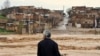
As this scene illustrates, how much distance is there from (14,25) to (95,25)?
2083cm

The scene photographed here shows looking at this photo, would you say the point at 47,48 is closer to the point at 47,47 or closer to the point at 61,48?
the point at 47,47

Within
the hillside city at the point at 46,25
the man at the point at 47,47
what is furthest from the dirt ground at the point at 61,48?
the man at the point at 47,47

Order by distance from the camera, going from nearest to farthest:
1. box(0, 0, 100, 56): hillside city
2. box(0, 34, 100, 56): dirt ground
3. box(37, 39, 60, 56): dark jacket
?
box(37, 39, 60, 56): dark jacket → box(0, 34, 100, 56): dirt ground → box(0, 0, 100, 56): hillside city

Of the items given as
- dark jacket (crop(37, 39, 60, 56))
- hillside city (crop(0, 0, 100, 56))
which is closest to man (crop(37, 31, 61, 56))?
dark jacket (crop(37, 39, 60, 56))

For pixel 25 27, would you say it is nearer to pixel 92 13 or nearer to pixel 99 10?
pixel 92 13

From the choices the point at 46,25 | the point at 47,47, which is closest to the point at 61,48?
the point at 47,47

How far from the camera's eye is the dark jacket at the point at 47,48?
7756 millimetres

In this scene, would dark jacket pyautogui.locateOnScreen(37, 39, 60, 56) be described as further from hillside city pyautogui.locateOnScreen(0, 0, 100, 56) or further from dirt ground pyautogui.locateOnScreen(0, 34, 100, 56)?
hillside city pyautogui.locateOnScreen(0, 0, 100, 56)

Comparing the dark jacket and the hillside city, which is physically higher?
the dark jacket

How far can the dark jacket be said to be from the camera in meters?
7.76

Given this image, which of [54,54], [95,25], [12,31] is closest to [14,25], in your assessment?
[12,31]

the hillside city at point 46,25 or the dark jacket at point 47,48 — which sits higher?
the dark jacket at point 47,48

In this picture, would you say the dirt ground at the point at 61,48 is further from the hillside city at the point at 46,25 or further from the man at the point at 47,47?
the man at the point at 47,47

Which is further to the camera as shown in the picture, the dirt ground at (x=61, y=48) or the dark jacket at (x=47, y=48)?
the dirt ground at (x=61, y=48)
